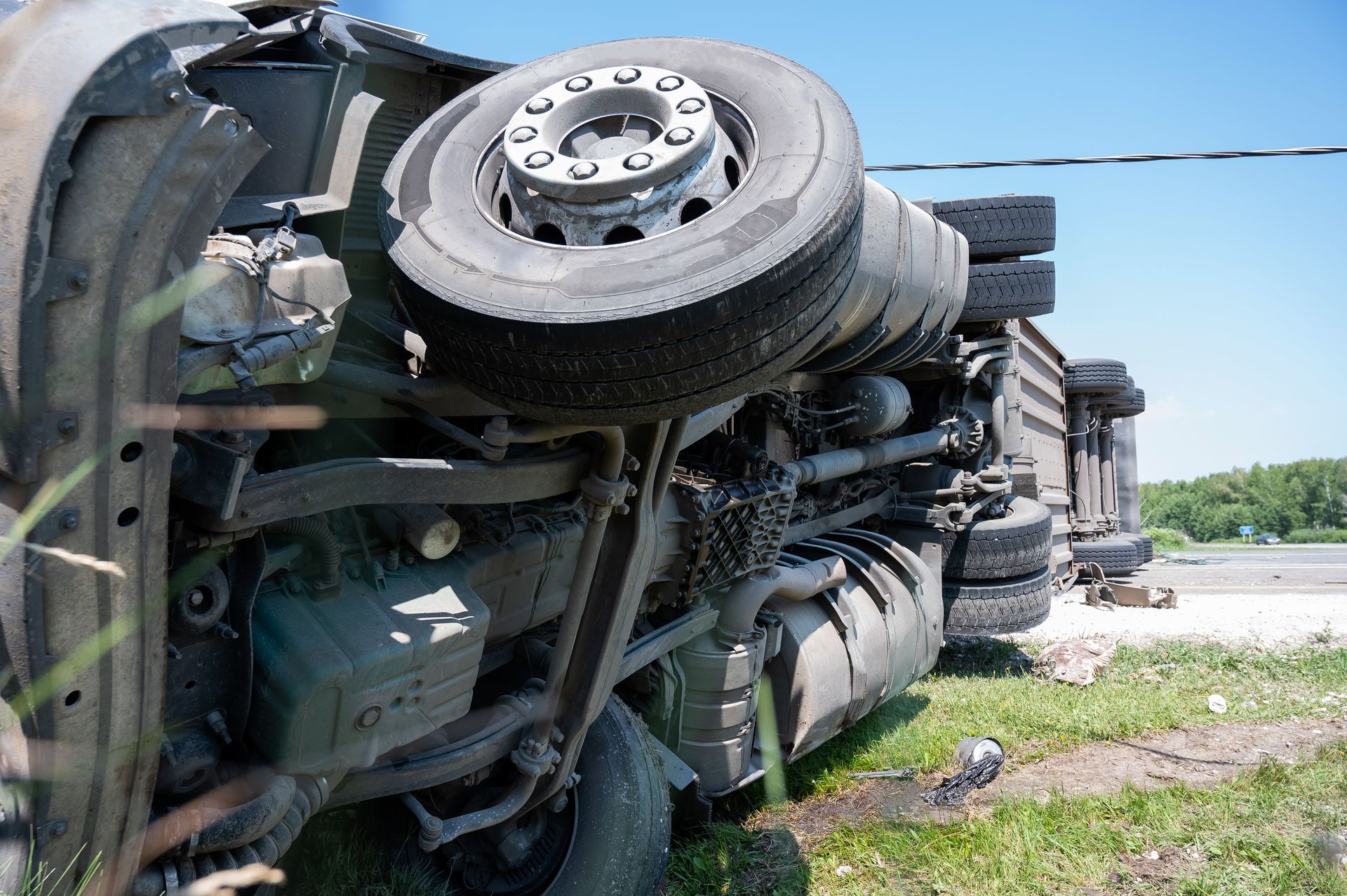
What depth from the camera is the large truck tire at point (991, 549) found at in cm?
572

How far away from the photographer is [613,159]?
2.09 m

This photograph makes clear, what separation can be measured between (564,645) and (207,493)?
1.15 m

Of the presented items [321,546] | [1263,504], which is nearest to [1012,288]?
[321,546]

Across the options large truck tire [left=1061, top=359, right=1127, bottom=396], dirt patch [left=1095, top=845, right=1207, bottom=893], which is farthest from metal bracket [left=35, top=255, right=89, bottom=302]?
large truck tire [left=1061, top=359, right=1127, bottom=396]

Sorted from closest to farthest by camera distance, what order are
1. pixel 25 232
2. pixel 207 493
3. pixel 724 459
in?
pixel 25 232 < pixel 207 493 < pixel 724 459

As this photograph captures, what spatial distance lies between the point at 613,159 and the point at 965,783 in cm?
312

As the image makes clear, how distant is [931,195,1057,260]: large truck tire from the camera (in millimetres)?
5449

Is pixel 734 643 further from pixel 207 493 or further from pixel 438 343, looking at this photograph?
pixel 207 493

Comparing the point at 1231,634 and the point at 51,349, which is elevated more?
the point at 51,349

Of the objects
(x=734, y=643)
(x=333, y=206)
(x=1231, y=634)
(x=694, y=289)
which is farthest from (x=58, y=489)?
(x=1231, y=634)

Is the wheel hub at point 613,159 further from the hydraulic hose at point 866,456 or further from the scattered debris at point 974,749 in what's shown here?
the scattered debris at point 974,749

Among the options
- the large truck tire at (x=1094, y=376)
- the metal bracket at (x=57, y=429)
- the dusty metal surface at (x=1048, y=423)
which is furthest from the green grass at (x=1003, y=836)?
the large truck tire at (x=1094, y=376)

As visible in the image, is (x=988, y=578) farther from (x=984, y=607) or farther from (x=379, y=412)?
(x=379, y=412)

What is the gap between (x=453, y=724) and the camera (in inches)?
99.2
